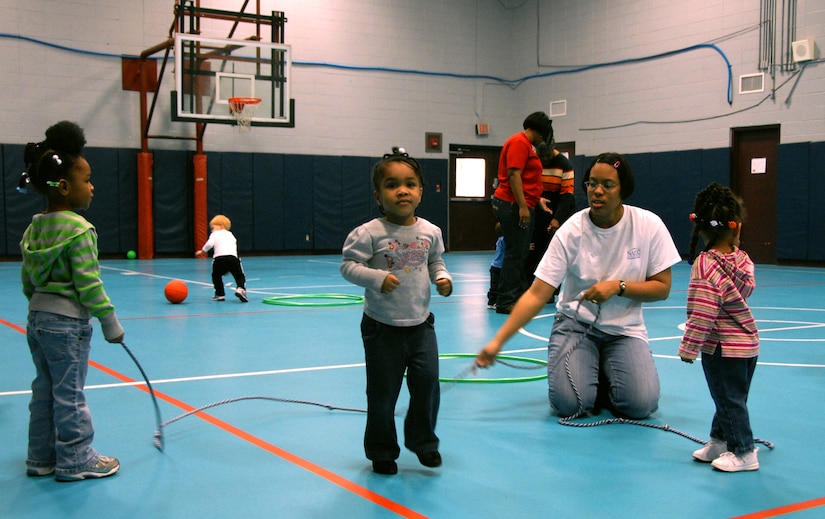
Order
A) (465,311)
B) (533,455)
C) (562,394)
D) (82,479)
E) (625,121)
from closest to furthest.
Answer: (82,479)
(533,455)
(562,394)
(465,311)
(625,121)

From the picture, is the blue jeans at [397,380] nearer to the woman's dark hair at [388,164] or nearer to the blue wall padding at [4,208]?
the woman's dark hair at [388,164]

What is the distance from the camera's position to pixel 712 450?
3363 millimetres

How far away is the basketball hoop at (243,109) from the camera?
15102 mm

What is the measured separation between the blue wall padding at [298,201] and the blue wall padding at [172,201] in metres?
1.99

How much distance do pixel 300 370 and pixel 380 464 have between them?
2115mm

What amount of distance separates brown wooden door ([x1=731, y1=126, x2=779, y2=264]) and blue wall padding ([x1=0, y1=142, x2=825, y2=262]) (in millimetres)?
297

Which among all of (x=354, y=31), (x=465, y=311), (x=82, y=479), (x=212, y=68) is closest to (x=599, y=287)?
(x=82, y=479)

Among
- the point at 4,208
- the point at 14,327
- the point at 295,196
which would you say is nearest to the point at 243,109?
the point at 295,196

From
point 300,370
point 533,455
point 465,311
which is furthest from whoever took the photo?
point 465,311

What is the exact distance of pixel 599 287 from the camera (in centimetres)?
367

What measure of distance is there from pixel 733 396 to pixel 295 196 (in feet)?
52.8

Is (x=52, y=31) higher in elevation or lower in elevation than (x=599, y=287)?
higher

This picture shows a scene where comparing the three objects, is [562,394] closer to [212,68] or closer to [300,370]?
[300,370]

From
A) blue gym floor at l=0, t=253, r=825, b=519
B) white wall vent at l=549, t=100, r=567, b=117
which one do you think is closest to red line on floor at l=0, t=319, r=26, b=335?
blue gym floor at l=0, t=253, r=825, b=519
